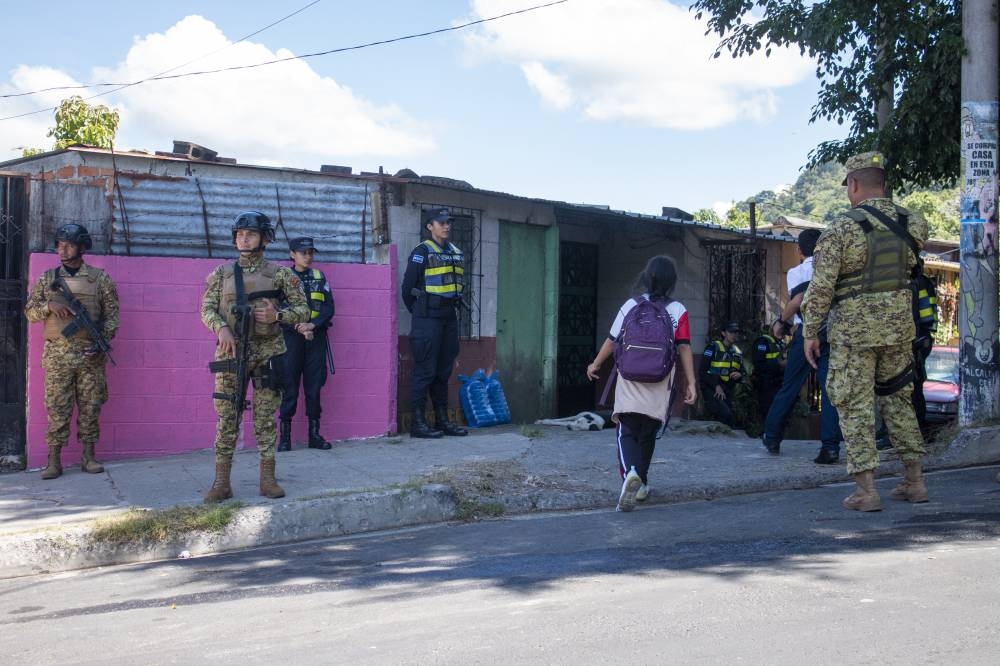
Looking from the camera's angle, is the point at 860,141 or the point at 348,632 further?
the point at 860,141

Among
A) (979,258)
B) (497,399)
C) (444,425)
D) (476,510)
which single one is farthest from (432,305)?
(979,258)

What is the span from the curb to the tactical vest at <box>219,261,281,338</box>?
1.12m

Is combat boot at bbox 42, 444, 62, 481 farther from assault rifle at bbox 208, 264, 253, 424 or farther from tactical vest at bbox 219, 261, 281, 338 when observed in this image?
tactical vest at bbox 219, 261, 281, 338

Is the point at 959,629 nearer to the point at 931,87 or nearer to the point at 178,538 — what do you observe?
the point at 178,538

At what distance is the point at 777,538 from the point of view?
16.5 feet

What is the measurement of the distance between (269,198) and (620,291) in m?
5.68

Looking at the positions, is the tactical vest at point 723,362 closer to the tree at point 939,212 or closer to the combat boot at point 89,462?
the combat boot at point 89,462

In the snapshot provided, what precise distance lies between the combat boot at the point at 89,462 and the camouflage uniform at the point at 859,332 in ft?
17.1

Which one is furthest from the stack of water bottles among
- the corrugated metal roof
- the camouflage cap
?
the camouflage cap

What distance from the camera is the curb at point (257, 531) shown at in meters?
5.22

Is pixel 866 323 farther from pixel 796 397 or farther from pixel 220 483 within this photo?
pixel 220 483

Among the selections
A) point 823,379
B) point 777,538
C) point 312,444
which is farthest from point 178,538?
point 823,379

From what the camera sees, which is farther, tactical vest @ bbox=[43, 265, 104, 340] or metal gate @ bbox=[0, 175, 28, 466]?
metal gate @ bbox=[0, 175, 28, 466]

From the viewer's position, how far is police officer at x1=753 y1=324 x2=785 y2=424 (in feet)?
39.8
